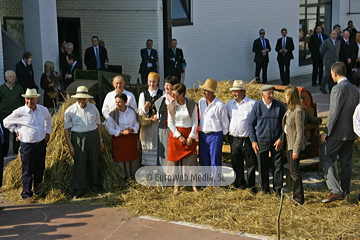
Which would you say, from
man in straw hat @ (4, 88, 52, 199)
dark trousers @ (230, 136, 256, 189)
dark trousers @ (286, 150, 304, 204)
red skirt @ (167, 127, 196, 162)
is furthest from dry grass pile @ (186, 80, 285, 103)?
man in straw hat @ (4, 88, 52, 199)

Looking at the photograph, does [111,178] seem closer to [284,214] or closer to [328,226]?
[284,214]

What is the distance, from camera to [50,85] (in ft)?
41.8

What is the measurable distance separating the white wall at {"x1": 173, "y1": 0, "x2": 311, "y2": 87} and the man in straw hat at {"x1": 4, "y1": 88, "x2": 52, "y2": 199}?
8905 millimetres

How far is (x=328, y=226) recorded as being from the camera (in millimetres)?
7160

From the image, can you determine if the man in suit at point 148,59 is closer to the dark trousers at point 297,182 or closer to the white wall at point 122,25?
the white wall at point 122,25

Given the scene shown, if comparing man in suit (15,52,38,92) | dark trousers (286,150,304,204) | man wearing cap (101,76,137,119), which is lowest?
A: dark trousers (286,150,304,204)

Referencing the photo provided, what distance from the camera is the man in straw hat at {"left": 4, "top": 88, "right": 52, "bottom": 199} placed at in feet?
27.9

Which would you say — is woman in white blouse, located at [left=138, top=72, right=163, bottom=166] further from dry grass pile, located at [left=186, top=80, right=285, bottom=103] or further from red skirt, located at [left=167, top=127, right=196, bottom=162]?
dry grass pile, located at [left=186, top=80, right=285, bottom=103]

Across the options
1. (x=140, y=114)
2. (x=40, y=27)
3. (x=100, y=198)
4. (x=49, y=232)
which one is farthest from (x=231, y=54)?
(x=49, y=232)

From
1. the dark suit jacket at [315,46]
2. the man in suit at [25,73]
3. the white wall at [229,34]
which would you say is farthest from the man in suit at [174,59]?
the dark suit jacket at [315,46]

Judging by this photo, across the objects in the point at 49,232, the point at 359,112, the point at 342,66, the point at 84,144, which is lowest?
the point at 49,232

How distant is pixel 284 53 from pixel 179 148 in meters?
11.3

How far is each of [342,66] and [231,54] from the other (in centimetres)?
1117

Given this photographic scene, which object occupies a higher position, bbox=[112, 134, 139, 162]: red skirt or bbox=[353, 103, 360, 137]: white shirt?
bbox=[353, 103, 360, 137]: white shirt
